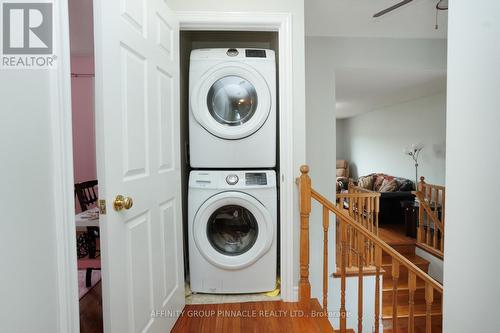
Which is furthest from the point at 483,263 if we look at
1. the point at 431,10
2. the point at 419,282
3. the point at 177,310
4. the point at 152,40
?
the point at 419,282

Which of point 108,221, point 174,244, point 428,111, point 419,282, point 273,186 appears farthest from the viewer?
point 428,111

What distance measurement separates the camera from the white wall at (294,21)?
5.65ft

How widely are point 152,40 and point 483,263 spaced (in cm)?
149

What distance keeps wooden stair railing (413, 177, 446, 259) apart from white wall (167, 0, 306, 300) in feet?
10.6

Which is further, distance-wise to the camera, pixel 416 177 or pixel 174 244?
pixel 416 177

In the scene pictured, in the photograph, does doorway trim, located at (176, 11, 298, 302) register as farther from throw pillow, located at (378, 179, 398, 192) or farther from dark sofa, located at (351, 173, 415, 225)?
throw pillow, located at (378, 179, 398, 192)

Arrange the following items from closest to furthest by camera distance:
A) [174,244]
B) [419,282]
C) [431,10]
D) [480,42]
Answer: [480,42], [174,244], [431,10], [419,282]

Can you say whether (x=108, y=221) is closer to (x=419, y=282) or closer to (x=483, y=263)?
(x=483, y=263)

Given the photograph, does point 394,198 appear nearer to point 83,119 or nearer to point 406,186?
point 406,186

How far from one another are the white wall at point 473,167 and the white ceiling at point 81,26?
110 inches

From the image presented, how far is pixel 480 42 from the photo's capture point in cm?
54

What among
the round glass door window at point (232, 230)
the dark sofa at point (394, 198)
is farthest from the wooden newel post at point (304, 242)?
the dark sofa at point (394, 198)

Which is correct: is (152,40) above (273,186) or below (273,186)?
above

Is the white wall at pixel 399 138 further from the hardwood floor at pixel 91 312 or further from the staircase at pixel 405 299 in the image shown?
the hardwood floor at pixel 91 312
